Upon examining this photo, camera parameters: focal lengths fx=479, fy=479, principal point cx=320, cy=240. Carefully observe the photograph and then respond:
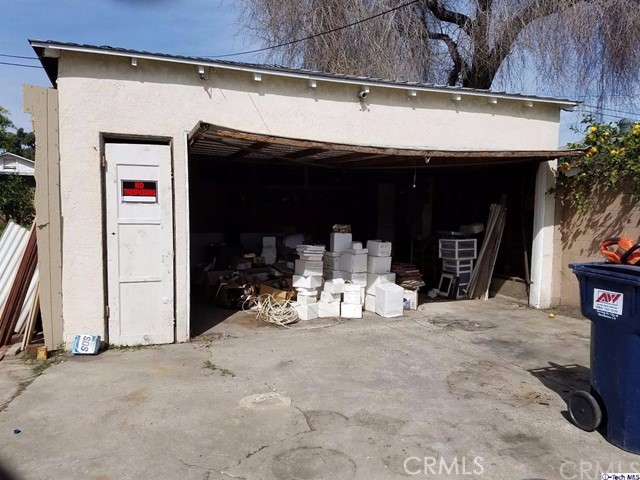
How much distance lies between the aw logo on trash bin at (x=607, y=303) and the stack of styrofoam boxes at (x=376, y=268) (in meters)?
4.39

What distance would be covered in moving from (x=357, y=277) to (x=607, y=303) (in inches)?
183

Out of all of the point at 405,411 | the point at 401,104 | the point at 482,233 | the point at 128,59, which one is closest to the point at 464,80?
the point at 482,233

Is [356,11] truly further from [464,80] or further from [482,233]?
[482,233]

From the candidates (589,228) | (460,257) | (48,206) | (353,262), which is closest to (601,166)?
(589,228)

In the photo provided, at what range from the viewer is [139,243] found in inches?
241

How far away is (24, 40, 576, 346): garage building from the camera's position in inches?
227

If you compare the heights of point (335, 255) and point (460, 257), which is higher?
point (335, 255)

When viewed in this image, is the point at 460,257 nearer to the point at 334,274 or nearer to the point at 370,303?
the point at 370,303

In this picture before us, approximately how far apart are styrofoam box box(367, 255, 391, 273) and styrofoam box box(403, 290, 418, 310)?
25.9 inches

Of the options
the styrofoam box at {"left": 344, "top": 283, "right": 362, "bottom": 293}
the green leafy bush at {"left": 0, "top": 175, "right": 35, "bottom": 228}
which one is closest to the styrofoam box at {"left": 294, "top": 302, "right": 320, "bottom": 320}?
the styrofoam box at {"left": 344, "top": 283, "right": 362, "bottom": 293}

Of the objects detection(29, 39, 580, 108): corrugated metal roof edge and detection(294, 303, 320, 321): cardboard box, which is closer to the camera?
detection(29, 39, 580, 108): corrugated metal roof edge

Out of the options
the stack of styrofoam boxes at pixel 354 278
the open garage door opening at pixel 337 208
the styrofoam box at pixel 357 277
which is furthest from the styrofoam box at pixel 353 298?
the open garage door opening at pixel 337 208

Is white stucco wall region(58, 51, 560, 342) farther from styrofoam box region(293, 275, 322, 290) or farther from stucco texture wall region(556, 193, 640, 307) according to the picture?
stucco texture wall region(556, 193, 640, 307)

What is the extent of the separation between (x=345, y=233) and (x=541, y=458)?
5.27 meters
